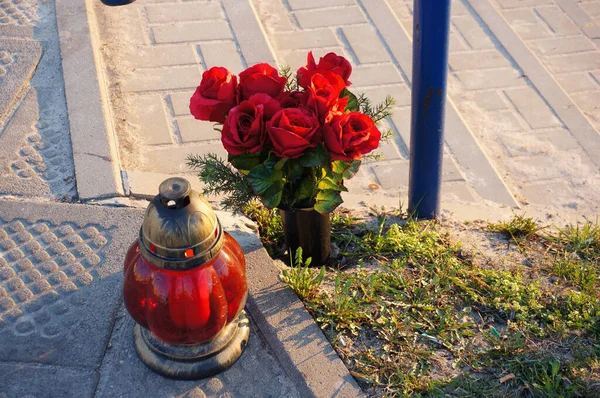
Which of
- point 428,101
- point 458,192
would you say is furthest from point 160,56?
point 428,101

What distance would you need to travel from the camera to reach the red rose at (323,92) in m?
2.48

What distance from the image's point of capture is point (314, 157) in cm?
249

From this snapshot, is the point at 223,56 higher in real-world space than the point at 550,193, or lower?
higher

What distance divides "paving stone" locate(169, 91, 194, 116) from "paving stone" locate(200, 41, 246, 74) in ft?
0.98

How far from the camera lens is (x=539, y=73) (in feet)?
15.7

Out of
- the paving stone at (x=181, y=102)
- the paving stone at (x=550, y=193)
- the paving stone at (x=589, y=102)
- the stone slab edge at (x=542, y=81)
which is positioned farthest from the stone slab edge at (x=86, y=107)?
the paving stone at (x=589, y=102)

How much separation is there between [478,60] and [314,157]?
2753mm

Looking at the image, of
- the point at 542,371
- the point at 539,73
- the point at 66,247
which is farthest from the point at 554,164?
the point at 66,247

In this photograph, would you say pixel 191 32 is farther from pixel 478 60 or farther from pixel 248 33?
pixel 478 60

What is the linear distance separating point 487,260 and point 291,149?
116 centimetres

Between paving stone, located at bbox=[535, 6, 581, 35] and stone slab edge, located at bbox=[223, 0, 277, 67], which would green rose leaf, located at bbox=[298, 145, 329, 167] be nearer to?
stone slab edge, located at bbox=[223, 0, 277, 67]

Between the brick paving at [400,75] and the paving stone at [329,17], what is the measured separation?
0.04 feet

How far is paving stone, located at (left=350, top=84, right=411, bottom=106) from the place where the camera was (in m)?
4.44

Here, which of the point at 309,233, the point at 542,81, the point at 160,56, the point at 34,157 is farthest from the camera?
the point at 542,81
